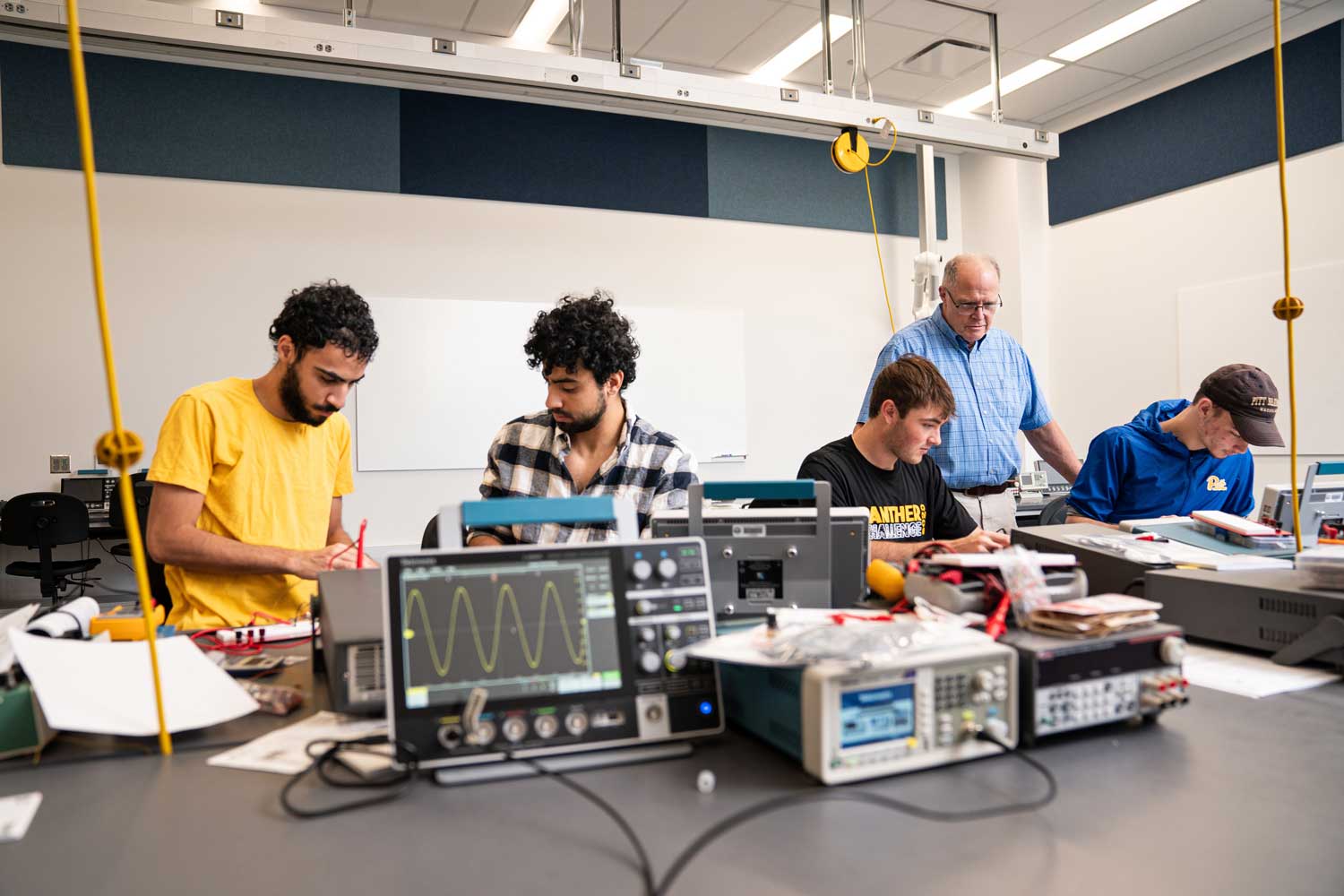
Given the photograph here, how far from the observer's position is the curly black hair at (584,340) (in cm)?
199

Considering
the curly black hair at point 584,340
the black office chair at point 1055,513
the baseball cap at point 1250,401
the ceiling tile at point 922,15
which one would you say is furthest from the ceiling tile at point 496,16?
the baseball cap at point 1250,401

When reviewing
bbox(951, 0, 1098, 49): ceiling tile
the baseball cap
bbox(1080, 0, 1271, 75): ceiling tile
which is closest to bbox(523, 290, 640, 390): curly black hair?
the baseball cap

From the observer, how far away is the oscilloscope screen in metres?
0.96

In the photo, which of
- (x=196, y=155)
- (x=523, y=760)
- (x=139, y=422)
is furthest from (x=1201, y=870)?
(x=196, y=155)

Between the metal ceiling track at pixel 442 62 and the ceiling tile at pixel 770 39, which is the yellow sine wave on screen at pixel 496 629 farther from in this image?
the ceiling tile at pixel 770 39

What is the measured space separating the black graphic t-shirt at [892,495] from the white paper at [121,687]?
147 cm

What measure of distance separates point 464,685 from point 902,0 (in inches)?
173

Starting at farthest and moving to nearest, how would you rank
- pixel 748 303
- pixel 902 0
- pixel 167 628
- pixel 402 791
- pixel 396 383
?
pixel 748 303 < pixel 396 383 < pixel 902 0 < pixel 167 628 < pixel 402 791

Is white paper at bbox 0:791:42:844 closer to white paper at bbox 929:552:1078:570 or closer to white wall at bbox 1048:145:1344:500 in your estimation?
white paper at bbox 929:552:1078:570

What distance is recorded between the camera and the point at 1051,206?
6141 millimetres

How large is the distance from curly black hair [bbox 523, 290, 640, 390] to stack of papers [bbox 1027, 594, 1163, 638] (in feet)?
3.90

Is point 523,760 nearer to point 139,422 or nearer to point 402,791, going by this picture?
point 402,791

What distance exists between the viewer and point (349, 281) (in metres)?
4.81

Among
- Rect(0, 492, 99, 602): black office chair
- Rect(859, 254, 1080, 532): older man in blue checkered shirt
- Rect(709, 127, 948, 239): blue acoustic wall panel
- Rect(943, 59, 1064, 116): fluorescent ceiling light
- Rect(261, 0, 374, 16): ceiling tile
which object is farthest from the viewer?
Rect(709, 127, 948, 239): blue acoustic wall panel
